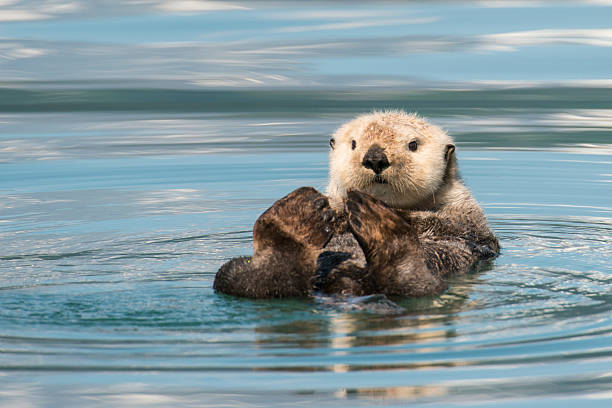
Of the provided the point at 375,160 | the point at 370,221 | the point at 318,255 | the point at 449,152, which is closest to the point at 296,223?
the point at 318,255

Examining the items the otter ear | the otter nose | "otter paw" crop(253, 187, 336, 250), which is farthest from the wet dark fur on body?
the otter ear

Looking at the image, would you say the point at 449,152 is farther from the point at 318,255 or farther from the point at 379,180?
the point at 318,255

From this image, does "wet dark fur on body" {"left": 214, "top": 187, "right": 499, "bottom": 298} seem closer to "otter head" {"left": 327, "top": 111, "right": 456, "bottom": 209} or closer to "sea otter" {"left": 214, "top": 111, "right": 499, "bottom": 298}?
"sea otter" {"left": 214, "top": 111, "right": 499, "bottom": 298}

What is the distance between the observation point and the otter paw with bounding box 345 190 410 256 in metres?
4.86

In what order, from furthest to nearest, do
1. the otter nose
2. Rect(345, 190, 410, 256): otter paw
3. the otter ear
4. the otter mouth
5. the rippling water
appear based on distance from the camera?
the otter ear
the otter mouth
the otter nose
Rect(345, 190, 410, 256): otter paw
the rippling water

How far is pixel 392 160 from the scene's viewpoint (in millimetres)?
5582

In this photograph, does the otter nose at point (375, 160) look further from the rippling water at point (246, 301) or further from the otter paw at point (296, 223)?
the rippling water at point (246, 301)

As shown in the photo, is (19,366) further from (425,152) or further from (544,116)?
(544,116)

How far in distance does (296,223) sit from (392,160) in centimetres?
85

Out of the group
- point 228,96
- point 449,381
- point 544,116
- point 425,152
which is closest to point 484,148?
point 544,116

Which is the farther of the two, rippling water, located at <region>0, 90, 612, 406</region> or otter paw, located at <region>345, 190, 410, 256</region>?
otter paw, located at <region>345, 190, 410, 256</region>

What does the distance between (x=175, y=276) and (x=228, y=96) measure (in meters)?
6.42

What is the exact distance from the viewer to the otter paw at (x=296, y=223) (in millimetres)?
4926

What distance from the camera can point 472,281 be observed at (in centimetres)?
538
